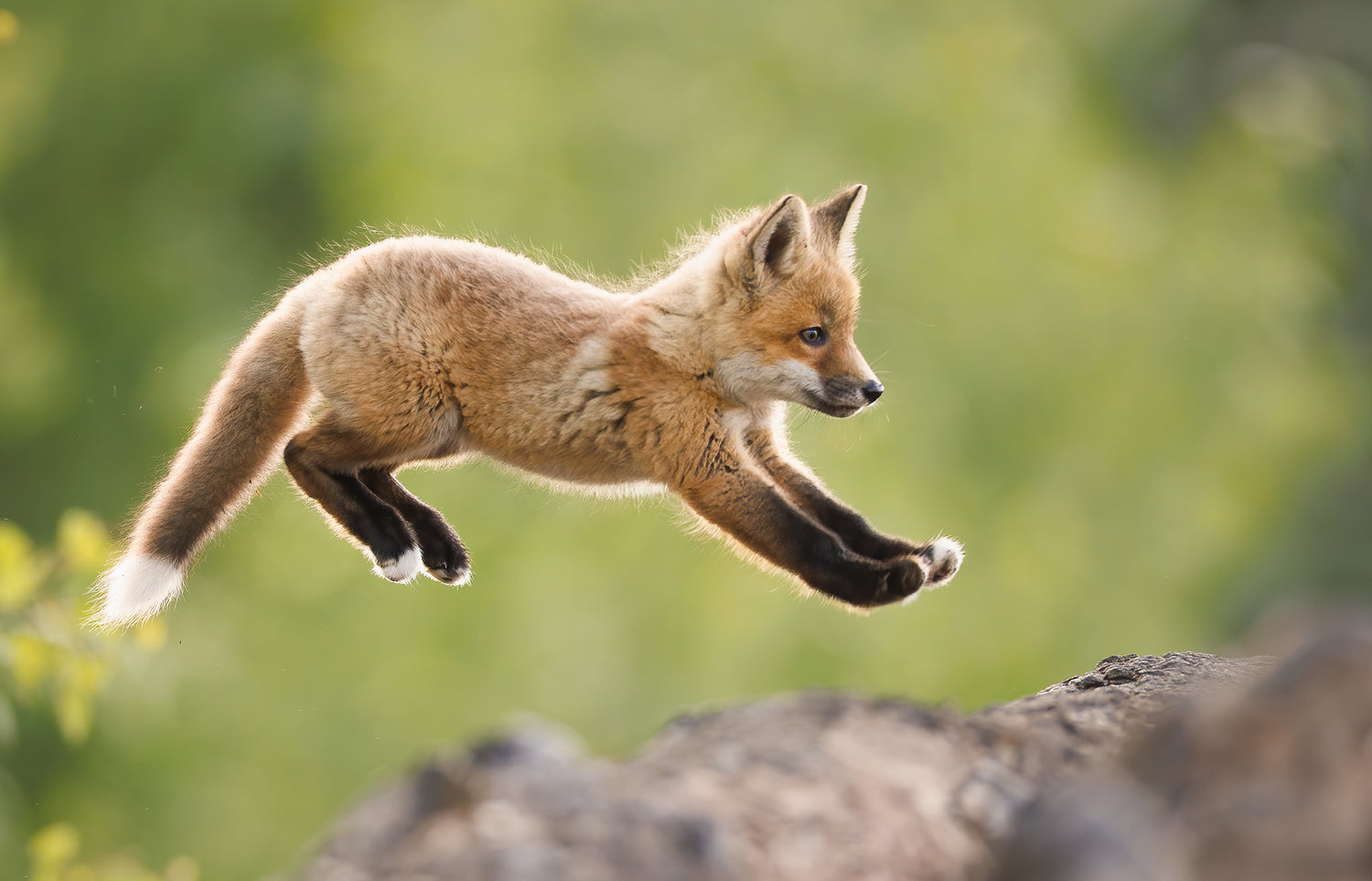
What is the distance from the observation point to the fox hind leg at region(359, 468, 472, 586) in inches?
190

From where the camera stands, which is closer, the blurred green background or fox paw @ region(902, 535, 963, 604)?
fox paw @ region(902, 535, 963, 604)

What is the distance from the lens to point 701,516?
4.55m

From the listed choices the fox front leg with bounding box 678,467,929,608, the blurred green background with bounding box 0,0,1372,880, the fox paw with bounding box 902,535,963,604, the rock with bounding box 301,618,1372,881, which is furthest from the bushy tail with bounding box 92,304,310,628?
the blurred green background with bounding box 0,0,1372,880

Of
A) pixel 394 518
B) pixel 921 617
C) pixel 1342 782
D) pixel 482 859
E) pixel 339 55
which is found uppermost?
pixel 921 617

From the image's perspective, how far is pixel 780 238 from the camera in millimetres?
4516

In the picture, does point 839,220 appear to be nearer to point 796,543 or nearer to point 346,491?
point 796,543

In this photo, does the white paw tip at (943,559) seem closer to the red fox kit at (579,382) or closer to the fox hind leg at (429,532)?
the red fox kit at (579,382)

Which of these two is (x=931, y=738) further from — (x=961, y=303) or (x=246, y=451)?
(x=961, y=303)

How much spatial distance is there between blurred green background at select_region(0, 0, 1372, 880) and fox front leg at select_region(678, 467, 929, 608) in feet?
17.2

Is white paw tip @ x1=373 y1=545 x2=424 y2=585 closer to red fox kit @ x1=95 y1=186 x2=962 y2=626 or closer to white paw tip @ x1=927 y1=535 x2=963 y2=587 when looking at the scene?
red fox kit @ x1=95 y1=186 x2=962 y2=626

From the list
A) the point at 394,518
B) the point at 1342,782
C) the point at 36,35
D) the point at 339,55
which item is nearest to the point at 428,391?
the point at 394,518

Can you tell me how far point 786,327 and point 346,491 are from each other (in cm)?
161

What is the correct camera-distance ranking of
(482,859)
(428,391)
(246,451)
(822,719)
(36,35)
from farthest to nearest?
(36,35)
(246,451)
(428,391)
(822,719)
(482,859)

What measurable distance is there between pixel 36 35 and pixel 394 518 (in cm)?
928
